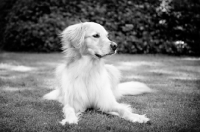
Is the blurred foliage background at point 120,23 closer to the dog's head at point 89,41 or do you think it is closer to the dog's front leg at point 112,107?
the dog's head at point 89,41

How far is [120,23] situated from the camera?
11.0 m

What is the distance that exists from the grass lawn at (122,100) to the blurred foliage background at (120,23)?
2.37 metres

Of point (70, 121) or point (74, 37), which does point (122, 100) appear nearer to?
point (74, 37)

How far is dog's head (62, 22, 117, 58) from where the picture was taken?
4.02 meters

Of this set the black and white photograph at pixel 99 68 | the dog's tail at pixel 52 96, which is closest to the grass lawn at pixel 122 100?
the black and white photograph at pixel 99 68

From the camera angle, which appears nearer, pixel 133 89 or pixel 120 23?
pixel 133 89

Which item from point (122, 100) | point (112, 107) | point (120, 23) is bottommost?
point (122, 100)

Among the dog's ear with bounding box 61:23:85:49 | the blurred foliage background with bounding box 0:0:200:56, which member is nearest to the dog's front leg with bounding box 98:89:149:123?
the dog's ear with bounding box 61:23:85:49

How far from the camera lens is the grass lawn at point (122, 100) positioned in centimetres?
322

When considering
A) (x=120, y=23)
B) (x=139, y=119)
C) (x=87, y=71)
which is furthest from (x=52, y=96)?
(x=120, y=23)

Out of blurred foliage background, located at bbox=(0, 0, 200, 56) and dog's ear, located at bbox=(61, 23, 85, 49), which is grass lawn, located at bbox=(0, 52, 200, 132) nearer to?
dog's ear, located at bbox=(61, 23, 85, 49)

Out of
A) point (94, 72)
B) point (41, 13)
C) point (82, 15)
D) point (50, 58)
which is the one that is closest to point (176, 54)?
point (82, 15)

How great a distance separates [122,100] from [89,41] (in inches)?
53.9

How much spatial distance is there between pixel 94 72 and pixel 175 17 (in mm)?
7426
